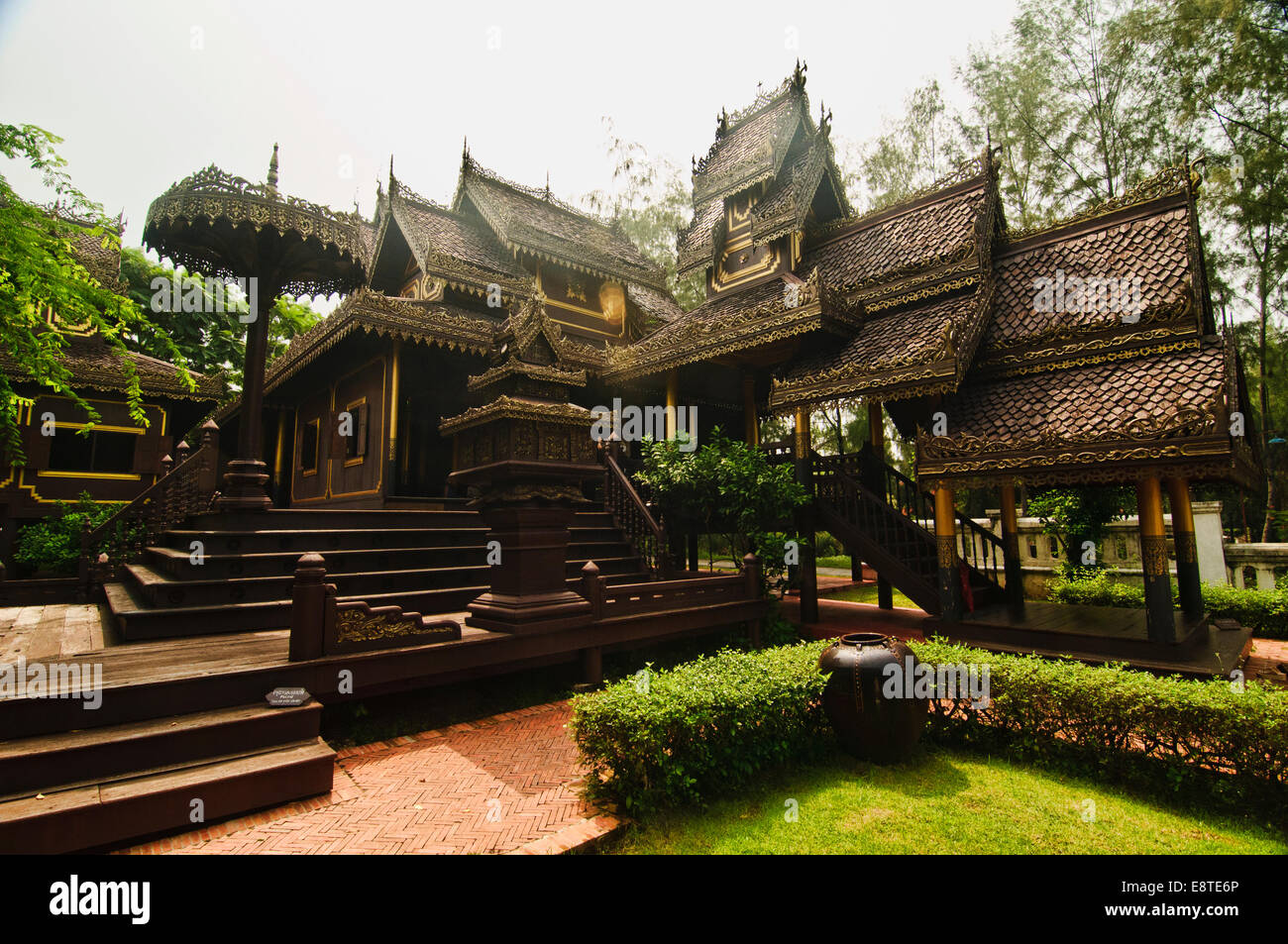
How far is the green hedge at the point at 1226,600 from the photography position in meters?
10.3

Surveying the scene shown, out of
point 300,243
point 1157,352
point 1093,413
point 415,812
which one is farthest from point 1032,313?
point 300,243

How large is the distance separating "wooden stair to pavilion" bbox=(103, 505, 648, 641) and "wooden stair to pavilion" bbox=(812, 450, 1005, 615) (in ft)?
12.0

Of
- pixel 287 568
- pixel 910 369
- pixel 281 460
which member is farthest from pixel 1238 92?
pixel 281 460

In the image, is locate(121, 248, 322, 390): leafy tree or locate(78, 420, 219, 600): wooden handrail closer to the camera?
locate(78, 420, 219, 600): wooden handrail

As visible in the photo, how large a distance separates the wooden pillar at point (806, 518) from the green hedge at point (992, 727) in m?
5.23

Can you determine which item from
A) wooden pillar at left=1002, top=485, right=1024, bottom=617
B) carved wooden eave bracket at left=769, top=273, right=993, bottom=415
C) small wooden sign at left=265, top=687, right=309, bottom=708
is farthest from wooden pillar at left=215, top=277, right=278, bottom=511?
wooden pillar at left=1002, top=485, right=1024, bottom=617

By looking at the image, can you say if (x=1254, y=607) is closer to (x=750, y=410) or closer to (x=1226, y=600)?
(x=1226, y=600)

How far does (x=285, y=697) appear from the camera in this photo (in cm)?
459

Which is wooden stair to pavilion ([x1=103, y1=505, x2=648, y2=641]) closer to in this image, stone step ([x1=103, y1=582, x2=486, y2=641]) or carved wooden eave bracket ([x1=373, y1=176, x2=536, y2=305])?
stone step ([x1=103, y1=582, x2=486, y2=641])

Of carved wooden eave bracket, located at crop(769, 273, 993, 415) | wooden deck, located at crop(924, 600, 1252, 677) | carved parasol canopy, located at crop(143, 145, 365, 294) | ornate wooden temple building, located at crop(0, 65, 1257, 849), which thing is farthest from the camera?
carved wooden eave bracket, located at crop(769, 273, 993, 415)

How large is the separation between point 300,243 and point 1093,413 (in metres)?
11.1

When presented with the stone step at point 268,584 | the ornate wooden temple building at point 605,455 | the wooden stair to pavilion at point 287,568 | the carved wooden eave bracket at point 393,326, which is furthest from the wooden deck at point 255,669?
the carved wooden eave bracket at point 393,326

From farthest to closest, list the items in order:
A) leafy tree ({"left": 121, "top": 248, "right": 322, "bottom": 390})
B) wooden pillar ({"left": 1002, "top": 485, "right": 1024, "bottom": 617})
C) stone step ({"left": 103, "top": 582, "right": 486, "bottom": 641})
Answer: leafy tree ({"left": 121, "top": 248, "right": 322, "bottom": 390}) → wooden pillar ({"left": 1002, "top": 485, "right": 1024, "bottom": 617}) → stone step ({"left": 103, "top": 582, "right": 486, "bottom": 641})

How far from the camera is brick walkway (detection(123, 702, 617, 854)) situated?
3.63m
